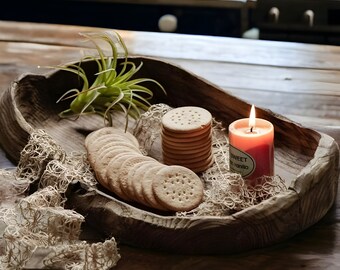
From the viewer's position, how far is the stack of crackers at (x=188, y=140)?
134 cm

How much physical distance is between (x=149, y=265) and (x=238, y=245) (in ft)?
0.47

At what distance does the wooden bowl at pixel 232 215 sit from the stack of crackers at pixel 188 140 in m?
0.13

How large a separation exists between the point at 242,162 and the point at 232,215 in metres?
0.14

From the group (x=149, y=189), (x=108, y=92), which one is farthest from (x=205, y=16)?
(x=149, y=189)

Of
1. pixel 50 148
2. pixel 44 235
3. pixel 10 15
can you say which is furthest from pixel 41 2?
pixel 44 235

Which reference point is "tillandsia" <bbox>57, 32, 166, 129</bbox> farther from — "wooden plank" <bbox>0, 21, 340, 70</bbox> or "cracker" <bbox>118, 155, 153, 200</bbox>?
"wooden plank" <bbox>0, 21, 340, 70</bbox>

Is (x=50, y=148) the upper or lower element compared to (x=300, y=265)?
upper

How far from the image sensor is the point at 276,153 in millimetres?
1415

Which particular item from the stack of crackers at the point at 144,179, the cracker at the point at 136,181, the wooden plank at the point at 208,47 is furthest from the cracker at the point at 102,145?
the wooden plank at the point at 208,47

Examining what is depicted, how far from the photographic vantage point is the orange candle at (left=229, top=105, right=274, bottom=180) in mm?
1244

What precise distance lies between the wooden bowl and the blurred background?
119cm

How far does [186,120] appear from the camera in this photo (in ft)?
4.48

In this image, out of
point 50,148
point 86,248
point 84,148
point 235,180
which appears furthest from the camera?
point 84,148

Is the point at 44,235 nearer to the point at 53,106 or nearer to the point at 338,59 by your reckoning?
the point at 53,106
